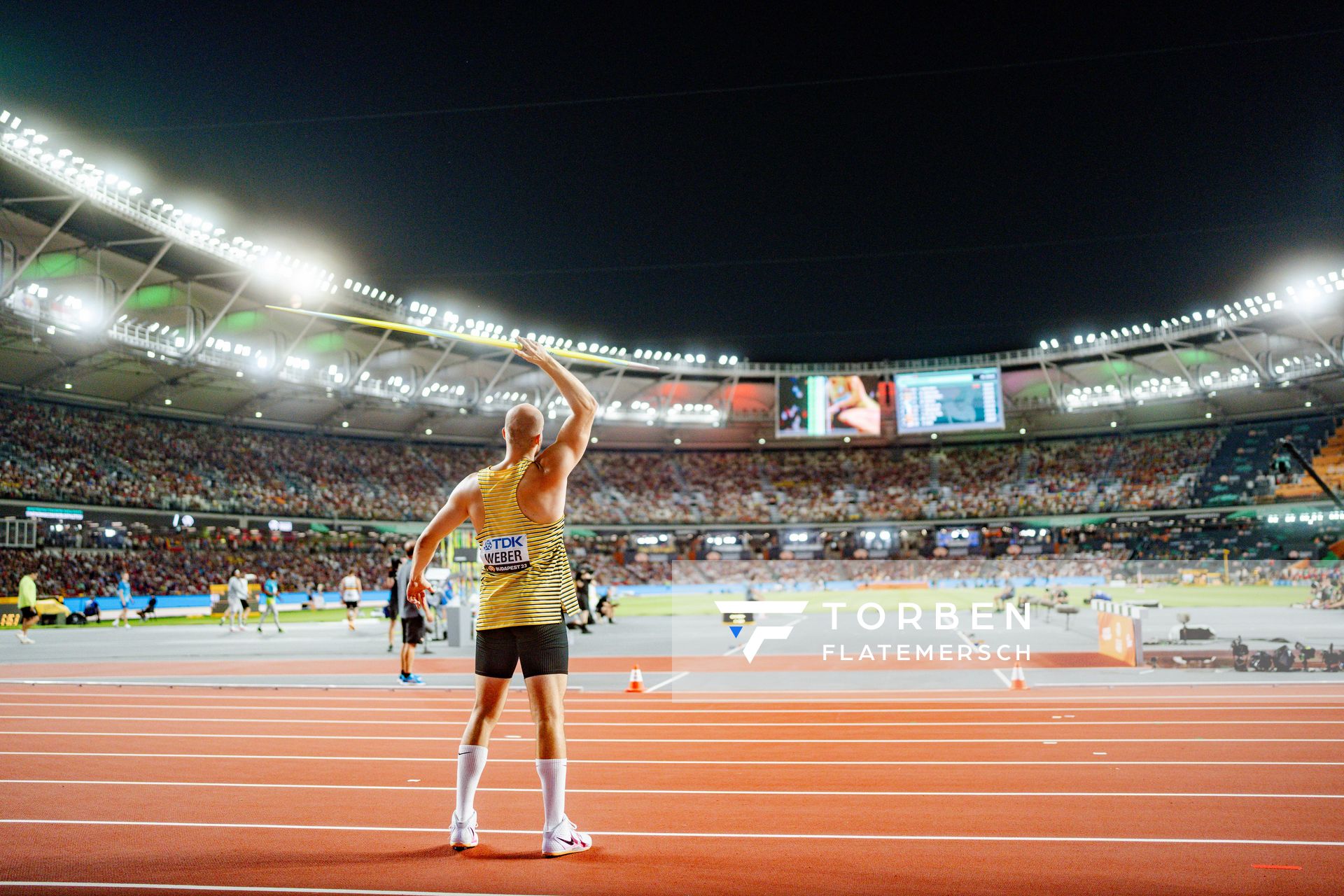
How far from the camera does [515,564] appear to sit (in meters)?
4.62

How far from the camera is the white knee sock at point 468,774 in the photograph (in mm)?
4594

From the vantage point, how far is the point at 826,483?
66.5 m

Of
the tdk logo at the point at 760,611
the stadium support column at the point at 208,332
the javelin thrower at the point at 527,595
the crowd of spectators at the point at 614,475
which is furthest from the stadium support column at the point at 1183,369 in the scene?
the javelin thrower at the point at 527,595

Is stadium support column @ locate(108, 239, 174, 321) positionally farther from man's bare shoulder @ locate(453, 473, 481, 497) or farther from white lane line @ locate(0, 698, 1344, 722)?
man's bare shoulder @ locate(453, 473, 481, 497)

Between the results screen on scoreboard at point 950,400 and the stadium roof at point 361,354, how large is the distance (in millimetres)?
3524

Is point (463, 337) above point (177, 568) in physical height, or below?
above

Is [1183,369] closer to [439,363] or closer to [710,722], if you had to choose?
[439,363]

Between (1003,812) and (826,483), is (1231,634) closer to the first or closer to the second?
(1003,812)

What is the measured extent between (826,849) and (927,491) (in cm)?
6205

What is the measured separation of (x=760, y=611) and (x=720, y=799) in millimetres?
7685

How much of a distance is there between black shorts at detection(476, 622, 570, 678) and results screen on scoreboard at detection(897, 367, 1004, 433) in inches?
2126

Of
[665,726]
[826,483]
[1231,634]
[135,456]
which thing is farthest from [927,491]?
[665,726]

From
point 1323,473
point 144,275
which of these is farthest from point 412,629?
point 1323,473

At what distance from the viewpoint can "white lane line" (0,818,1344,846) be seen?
4770 millimetres
